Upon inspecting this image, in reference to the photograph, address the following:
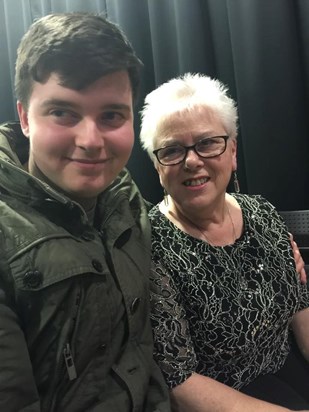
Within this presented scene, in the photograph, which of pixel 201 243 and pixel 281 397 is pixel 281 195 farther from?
pixel 281 397

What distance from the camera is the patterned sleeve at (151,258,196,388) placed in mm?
1000

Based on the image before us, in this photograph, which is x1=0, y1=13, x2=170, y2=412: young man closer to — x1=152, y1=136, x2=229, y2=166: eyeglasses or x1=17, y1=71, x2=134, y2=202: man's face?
x1=17, y1=71, x2=134, y2=202: man's face

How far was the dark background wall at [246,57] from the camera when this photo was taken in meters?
1.48

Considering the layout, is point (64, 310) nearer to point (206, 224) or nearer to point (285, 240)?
point (206, 224)

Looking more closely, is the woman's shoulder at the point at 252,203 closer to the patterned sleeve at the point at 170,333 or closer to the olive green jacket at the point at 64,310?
the patterned sleeve at the point at 170,333

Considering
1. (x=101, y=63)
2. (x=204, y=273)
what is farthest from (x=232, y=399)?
(x=101, y=63)

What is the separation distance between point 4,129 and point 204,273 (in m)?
0.59

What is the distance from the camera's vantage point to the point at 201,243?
45.1 inches

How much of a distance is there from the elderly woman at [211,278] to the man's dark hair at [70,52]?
1.12ft

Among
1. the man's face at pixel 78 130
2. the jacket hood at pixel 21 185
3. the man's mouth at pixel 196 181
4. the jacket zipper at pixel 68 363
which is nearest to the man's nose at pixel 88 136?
the man's face at pixel 78 130

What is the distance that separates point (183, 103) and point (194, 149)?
0.13m

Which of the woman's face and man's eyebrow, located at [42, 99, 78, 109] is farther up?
man's eyebrow, located at [42, 99, 78, 109]

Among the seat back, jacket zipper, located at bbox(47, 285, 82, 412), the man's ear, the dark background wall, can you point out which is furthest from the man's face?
the seat back

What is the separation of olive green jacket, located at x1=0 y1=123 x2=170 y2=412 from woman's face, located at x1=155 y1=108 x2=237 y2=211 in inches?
10.6
